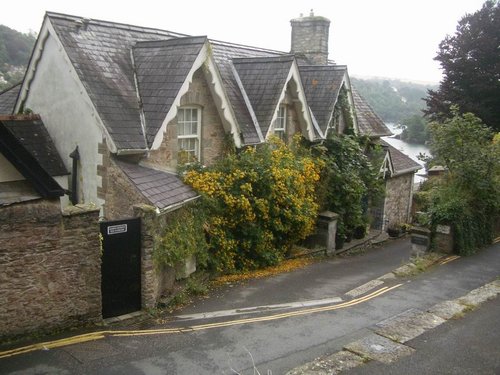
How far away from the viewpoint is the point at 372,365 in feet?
24.9

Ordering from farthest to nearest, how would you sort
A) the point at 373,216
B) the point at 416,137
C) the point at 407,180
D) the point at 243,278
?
the point at 416,137 → the point at 407,180 → the point at 373,216 → the point at 243,278

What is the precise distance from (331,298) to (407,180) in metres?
16.1

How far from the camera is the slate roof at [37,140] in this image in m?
13.0

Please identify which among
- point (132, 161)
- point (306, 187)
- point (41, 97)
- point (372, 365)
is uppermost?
point (41, 97)

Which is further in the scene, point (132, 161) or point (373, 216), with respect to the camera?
point (373, 216)

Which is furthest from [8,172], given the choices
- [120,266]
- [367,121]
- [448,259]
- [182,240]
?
[367,121]

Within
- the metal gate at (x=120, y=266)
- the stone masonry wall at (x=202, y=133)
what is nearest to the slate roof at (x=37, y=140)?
the stone masonry wall at (x=202, y=133)

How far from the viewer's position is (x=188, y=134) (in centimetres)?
1396

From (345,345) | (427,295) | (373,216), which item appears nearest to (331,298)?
(427,295)

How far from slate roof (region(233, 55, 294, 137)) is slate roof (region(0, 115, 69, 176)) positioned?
6.35 metres

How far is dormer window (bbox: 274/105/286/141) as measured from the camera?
17.3m

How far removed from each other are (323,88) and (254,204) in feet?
25.0

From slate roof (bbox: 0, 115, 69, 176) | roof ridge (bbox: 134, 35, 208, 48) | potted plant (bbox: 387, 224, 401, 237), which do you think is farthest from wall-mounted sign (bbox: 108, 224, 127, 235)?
potted plant (bbox: 387, 224, 401, 237)

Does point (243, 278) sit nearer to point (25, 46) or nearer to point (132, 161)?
point (132, 161)
